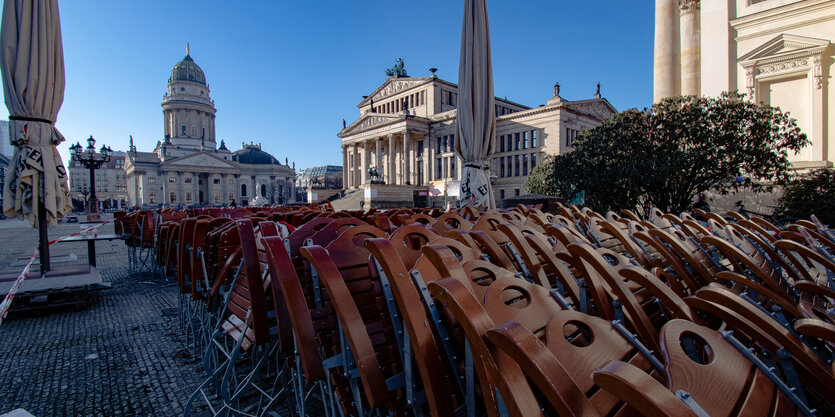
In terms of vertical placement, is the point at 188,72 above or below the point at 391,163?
above

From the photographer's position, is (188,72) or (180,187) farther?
(188,72)

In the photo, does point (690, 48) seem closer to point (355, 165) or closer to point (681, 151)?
point (681, 151)

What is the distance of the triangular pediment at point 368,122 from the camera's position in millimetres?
54250

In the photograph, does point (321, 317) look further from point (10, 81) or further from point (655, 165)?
point (655, 165)

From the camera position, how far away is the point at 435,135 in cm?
5334

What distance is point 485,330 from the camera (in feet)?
3.43

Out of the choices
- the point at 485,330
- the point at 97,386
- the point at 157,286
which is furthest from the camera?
the point at 157,286

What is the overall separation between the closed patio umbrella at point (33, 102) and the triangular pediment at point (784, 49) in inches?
955

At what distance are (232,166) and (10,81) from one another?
3517 inches

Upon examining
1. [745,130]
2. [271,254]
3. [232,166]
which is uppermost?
[232,166]

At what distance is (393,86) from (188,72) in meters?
57.1

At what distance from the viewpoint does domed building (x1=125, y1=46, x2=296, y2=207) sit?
254ft

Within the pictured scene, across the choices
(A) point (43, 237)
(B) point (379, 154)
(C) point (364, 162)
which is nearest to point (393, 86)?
(B) point (379, 154)

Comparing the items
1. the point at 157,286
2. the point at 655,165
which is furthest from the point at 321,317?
the point at 655,165
